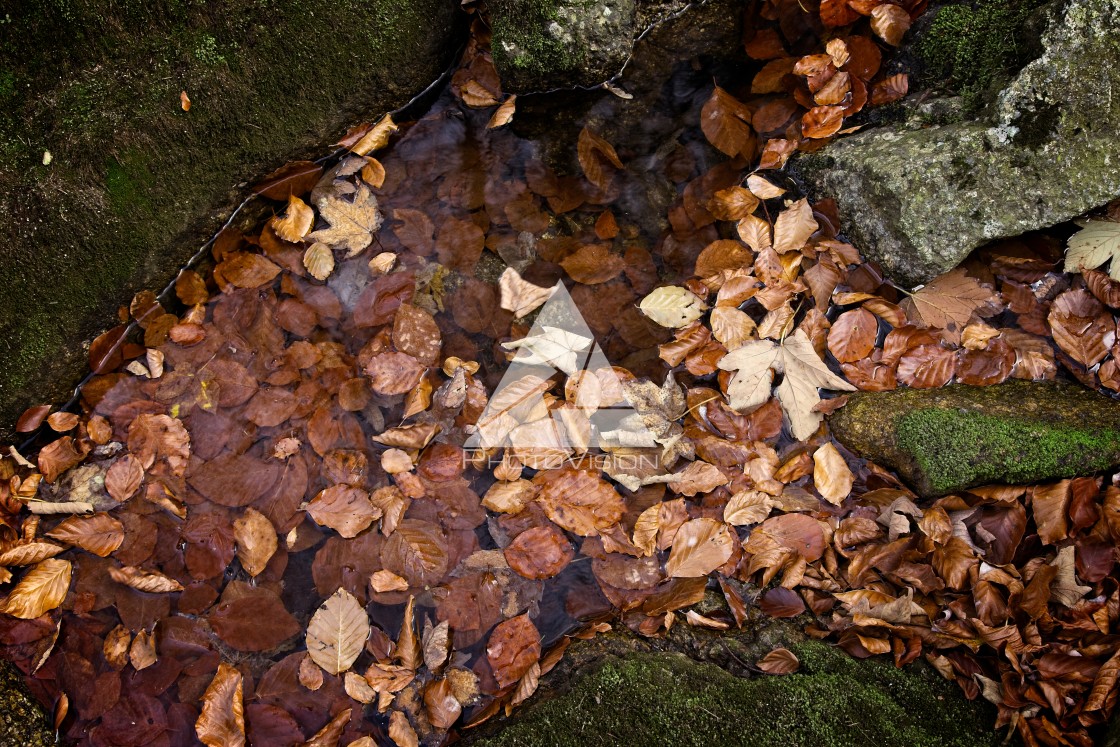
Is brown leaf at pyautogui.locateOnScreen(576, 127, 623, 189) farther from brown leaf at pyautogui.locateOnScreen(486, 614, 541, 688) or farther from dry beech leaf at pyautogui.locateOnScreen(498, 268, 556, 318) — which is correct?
brown leaf at pyautogui.locateOnScreen(486, 614, 541, 688)

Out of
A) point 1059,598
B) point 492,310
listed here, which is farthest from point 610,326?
point 1059,598

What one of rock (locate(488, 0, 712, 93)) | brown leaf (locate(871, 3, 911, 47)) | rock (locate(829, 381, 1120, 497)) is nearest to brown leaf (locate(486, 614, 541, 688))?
rock (locate(829, 381, 1120, 497))

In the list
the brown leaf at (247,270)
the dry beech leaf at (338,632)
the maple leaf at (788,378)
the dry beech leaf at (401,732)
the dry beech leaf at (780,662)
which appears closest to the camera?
the dry beech leaf at (780,662)

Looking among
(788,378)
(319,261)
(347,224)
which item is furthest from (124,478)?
(788,378)

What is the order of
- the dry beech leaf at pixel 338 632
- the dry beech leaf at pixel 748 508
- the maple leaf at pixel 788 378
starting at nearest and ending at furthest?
1. the dry beech leaf at pixel 338 632
2. the dry beech leaf at pixel 748 508
3. the maple leaf at pixel 788 378

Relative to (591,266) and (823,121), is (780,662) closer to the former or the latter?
(591,266)

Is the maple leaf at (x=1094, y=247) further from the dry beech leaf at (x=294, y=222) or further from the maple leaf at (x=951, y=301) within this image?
the dry beech leaf at (x=294, y=222)

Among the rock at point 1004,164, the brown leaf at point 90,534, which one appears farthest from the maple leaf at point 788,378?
the brown leaf at point 90,534
